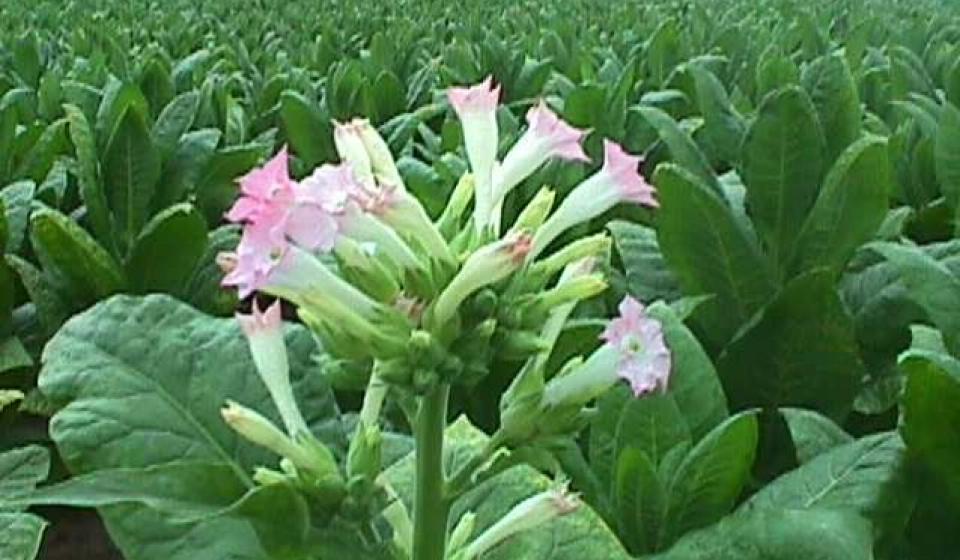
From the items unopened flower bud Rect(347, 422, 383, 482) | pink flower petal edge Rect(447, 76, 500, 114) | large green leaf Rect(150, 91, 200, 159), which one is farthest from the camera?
large green leaf Rect(150, 91, 200, 159)

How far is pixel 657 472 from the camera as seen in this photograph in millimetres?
1335

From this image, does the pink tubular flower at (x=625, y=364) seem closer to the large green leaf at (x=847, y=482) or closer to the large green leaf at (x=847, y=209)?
the large green leaf at (x=847, y=482)

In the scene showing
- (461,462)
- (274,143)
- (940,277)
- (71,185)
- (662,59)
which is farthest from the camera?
(662,59)

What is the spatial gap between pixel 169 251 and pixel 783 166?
740mm

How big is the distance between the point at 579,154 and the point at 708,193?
0.48 meters

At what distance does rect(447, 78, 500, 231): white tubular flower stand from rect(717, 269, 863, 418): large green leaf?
43 cm

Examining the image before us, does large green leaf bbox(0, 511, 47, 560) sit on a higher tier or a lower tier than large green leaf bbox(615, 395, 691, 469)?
lower

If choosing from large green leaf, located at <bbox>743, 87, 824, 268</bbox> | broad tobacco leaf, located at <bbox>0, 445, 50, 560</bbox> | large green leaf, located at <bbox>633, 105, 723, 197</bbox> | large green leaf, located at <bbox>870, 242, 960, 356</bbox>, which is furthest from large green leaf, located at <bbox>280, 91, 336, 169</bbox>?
large green leaf, located at <bbox>870, 242, 960, 356</bbox>

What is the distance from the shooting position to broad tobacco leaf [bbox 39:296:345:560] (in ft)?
3.52

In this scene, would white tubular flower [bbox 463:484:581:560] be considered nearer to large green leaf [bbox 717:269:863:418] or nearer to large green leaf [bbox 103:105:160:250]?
large green leaf [bbox 717:269:863:418]

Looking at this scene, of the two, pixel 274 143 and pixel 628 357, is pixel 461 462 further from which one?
pixel 274 143

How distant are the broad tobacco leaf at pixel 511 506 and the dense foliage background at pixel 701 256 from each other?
51 mm

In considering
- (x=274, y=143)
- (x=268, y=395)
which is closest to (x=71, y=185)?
(x=274, y=143)

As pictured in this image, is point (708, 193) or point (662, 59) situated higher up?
point (708, 193)
